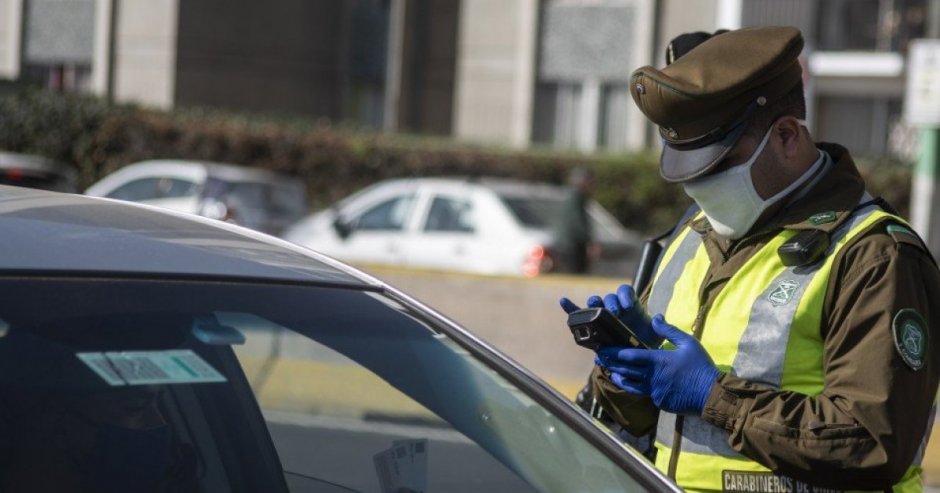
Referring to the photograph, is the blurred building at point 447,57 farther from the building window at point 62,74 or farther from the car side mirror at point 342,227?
the car side mirror at point 342,227

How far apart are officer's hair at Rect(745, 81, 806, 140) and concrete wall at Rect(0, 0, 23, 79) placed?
28.9 meters

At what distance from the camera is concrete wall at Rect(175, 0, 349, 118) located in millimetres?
27766

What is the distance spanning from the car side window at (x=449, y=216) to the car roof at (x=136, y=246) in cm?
1040

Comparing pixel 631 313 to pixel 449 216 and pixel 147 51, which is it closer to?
pixel 449 216

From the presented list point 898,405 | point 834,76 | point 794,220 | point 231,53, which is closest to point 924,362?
point 898,405

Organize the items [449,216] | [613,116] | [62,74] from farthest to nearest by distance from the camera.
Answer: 1. [62,74]
2. [613,116]
3. [449,216]

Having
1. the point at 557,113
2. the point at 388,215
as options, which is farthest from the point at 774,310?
the point at 557,113

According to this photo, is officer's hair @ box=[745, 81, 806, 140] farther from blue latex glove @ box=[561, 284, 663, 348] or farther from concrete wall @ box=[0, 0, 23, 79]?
concrete wall @ box=[0, 0, 23, 79]

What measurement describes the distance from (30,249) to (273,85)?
27.4 metres

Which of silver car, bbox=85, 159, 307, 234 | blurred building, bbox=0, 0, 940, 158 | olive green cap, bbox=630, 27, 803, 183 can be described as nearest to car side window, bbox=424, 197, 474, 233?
silver car, bbox=85, 159, 307, 234

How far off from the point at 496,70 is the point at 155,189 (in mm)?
11818

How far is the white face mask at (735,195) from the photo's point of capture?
2904 millimetres

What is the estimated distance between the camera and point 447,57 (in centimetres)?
2886

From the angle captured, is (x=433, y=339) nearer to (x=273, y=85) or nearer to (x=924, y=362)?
(x=924, y=362)
